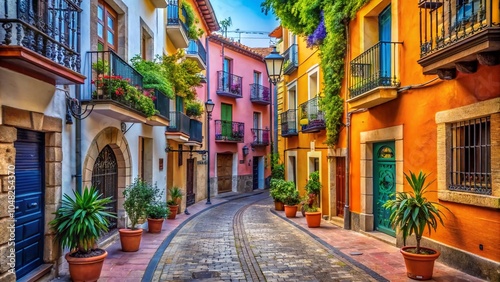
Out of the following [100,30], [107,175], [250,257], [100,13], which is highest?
[100,13]

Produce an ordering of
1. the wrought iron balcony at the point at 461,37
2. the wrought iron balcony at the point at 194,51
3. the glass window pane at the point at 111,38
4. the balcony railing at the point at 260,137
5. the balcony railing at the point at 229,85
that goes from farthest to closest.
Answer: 1. the balcony railing at the point at 260,137
2. the balcony railing at the point at 229,85
3. the wrought iron balcony at the point at 194,51
4. the glass window pane at the point at 111,38
5. the wrought iron balcony at the point at 461,37

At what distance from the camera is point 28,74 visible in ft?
18.3

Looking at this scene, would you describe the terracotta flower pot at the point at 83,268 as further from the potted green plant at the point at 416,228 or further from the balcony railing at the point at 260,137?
the balcony railing at the point at 260,137

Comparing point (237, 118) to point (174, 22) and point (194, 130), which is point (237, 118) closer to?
point (194, 130)

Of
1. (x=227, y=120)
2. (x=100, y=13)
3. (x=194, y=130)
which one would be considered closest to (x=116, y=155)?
(x=100, y=13)

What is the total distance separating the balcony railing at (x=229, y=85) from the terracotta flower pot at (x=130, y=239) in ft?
59.0

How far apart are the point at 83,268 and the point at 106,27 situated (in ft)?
19.0

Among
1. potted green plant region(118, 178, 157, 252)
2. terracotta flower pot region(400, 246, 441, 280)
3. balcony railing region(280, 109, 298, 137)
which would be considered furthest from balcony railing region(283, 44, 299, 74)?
terracotta flower pot region(400, 246, 441, 280)

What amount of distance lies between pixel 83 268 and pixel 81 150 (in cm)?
234

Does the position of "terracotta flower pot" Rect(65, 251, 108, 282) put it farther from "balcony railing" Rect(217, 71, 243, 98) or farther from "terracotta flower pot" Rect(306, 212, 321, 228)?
"balcony railing" Rect(217, 71, 243, 98)

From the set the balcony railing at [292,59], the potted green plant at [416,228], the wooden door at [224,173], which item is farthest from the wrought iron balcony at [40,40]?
the wooden door at [224,173]

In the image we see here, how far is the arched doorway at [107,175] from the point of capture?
362 inches

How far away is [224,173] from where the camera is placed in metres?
27.2

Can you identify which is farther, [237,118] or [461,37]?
[237,118]
